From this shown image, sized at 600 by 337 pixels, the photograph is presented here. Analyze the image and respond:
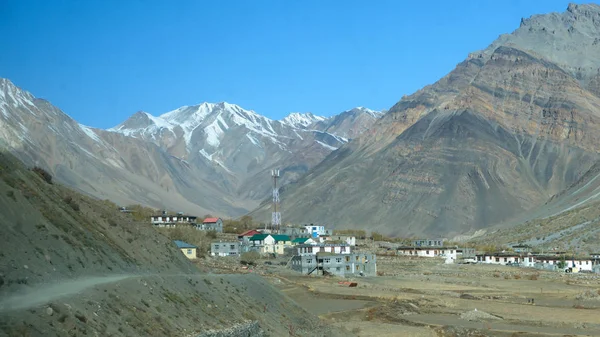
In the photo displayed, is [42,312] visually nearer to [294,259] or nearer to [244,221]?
[294,259]

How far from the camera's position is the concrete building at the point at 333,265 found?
89231 millimetres

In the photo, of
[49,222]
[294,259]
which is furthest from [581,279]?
[49,222]

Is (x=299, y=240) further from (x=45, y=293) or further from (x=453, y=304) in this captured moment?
(x=45, y=293)

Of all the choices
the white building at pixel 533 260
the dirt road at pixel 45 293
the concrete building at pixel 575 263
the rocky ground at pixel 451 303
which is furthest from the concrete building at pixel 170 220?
the dirt road at pixel 45 293

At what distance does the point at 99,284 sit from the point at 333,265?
2615 inches

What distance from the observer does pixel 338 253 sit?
97.2 meters

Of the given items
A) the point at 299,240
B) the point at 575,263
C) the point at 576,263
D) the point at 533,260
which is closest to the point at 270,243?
the point at 299,240

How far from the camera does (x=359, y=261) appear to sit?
91375 millimetres

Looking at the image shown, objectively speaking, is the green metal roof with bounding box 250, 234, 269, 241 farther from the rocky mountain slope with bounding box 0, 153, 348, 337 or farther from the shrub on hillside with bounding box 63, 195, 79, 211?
the shrub on hillside with bounding box 63, 195, 79, 211

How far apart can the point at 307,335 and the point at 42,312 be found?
814 inches

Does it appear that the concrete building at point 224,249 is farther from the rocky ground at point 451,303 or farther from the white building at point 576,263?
the white building at point 576,263

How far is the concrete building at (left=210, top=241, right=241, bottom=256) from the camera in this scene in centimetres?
10737

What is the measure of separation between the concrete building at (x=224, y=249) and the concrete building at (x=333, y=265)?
59.5ft

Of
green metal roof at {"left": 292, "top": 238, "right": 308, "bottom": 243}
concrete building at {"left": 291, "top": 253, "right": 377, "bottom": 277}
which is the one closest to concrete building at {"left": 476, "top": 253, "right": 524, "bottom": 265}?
green metal roof at {"left": 292, "top": 238, "right": 308, "bottom": 243}
